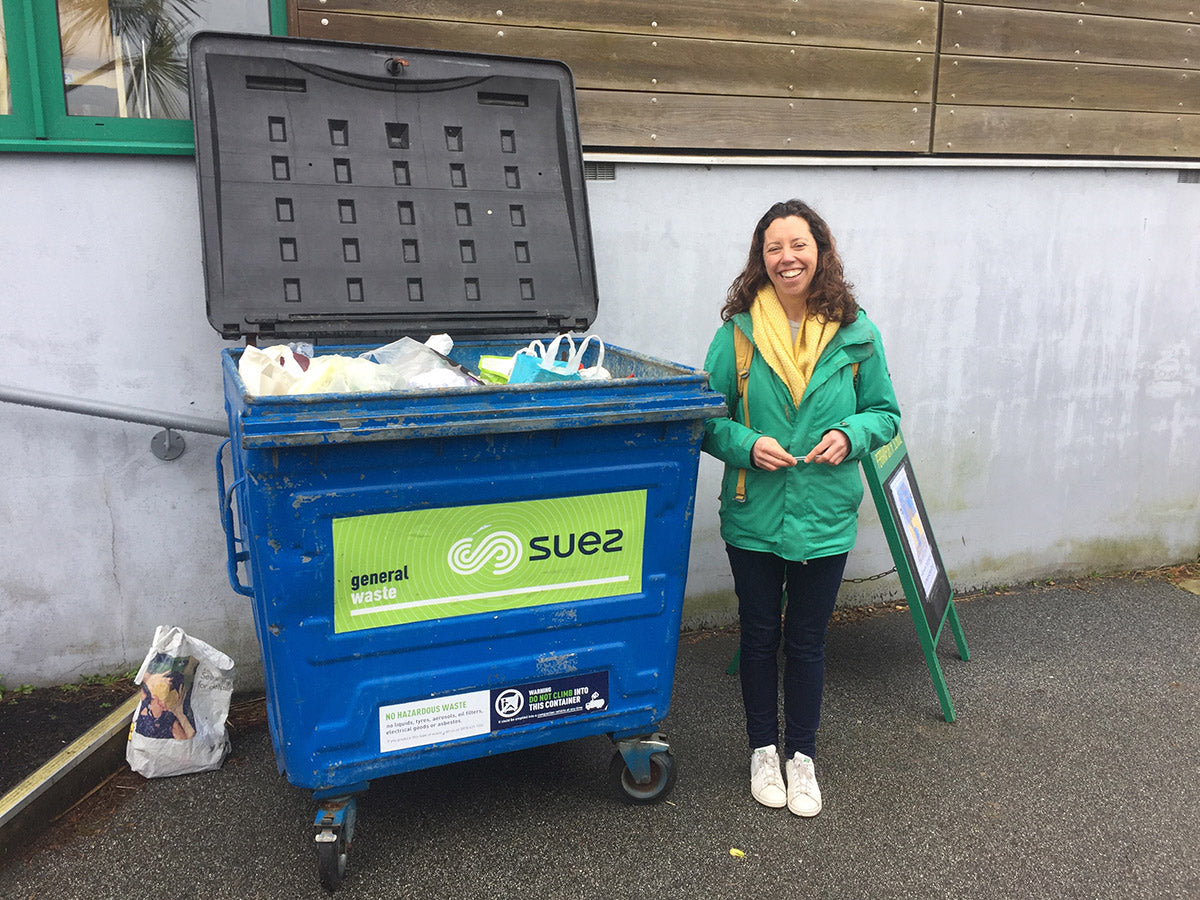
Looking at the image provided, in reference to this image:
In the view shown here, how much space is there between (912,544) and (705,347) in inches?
44.3

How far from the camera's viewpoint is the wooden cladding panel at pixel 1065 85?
389cm

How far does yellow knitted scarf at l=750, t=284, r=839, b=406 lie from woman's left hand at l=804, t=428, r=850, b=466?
139mm

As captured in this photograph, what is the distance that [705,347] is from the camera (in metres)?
3.71

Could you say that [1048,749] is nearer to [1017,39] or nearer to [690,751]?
[690,751]

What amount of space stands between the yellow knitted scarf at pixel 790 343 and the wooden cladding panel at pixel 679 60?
125cm

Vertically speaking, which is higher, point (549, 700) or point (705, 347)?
point (705, 347)

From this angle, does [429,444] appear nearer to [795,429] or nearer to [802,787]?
[795,429]

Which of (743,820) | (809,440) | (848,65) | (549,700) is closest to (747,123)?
(848,65)

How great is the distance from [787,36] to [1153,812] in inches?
117

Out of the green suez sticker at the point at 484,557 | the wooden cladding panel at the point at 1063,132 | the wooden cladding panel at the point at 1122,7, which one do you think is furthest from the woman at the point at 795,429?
the wooden cladding panel at the point at 1122,7

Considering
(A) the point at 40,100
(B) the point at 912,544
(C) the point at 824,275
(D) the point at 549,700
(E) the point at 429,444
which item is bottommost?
(D) the point at 549,700

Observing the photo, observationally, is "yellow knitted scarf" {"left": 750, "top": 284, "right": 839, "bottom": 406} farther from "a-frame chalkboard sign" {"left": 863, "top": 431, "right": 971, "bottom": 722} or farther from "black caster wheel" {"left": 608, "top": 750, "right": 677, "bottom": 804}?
"black caster wheel" {"left": 608, "top": 750, "right": 677, "bottom": 804}

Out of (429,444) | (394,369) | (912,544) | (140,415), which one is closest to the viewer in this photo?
(429,444)

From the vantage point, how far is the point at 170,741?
2775 millimetres
